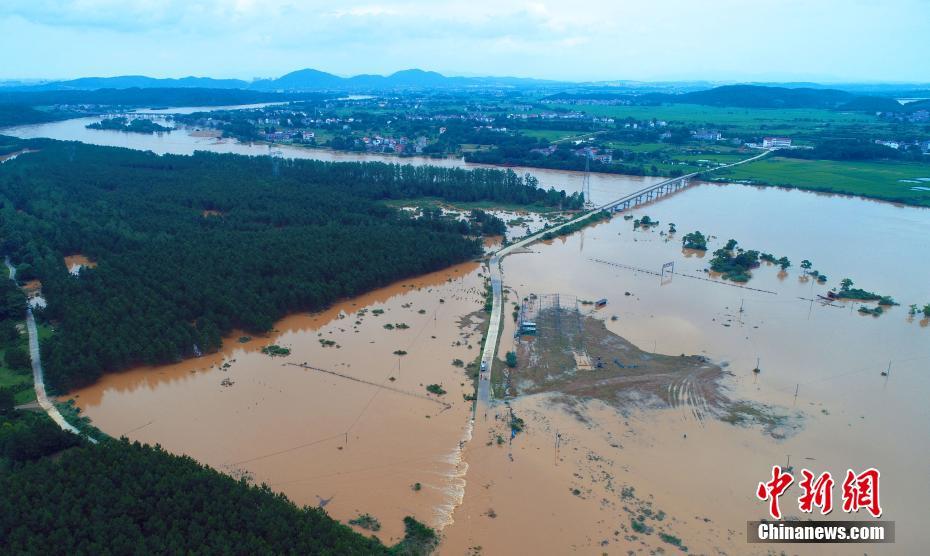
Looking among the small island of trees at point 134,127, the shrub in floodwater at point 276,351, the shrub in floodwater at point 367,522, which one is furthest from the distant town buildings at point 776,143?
the small island of trees at point 134,127

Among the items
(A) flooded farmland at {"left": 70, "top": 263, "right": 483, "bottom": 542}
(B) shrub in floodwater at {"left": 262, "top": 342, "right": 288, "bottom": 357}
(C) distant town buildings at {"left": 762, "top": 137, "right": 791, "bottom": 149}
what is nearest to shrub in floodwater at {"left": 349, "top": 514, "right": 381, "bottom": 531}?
(A) flooded farmland at {"left": 70, "top": 263, "right": 483, "bottom": 542}

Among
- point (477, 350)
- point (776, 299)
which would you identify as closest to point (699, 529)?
point (477, 350)

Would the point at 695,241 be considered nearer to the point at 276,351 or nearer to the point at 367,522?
the point at 276,351

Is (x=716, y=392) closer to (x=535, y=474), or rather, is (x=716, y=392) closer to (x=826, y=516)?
(x=826, y=516)

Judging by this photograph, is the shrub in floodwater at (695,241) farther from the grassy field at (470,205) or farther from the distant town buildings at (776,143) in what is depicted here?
the distant town buildings at (776,143)

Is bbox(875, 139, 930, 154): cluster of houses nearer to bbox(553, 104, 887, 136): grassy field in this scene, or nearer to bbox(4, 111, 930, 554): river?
bbox(553, 104, 887, 136): grassy field
